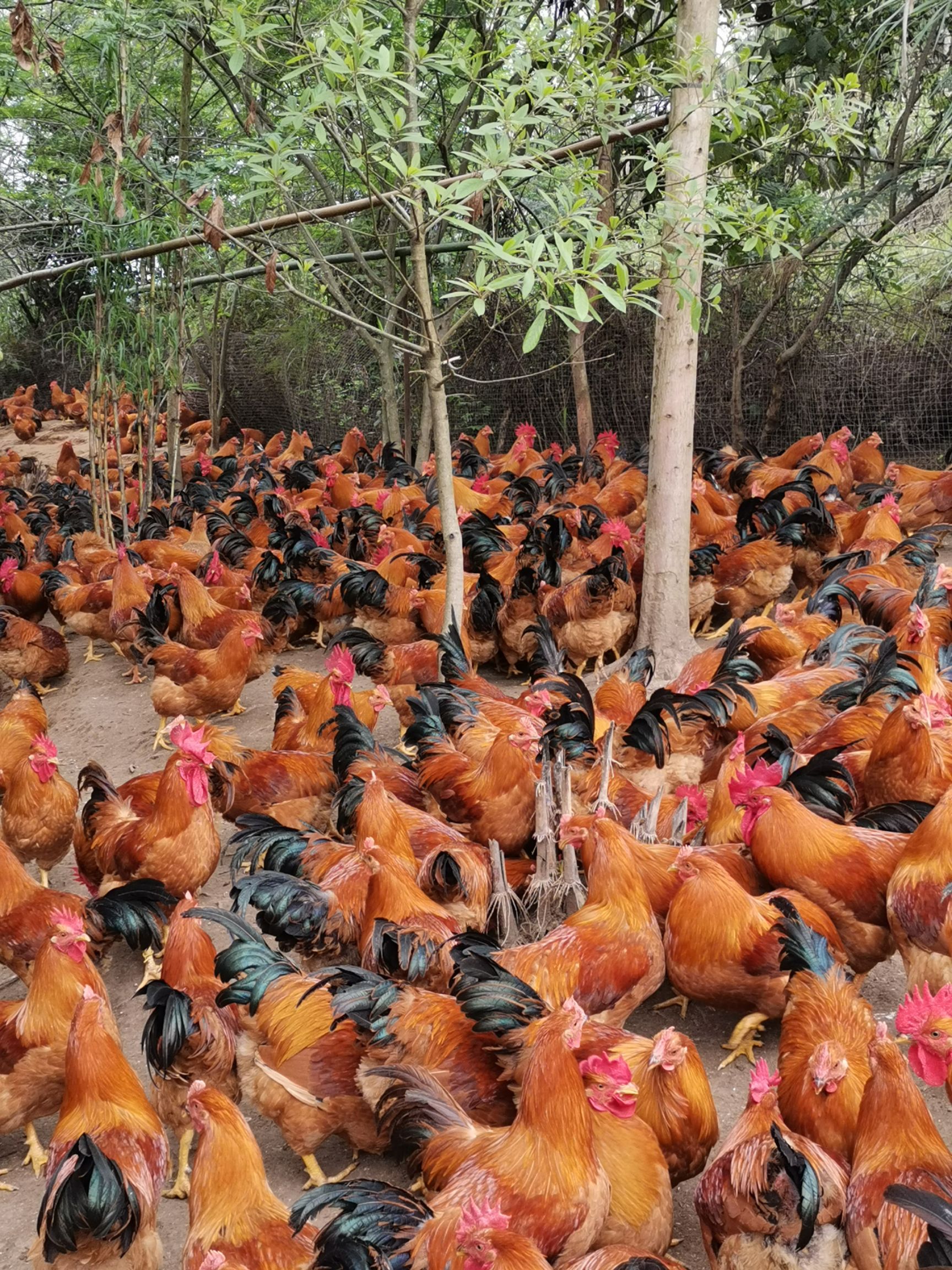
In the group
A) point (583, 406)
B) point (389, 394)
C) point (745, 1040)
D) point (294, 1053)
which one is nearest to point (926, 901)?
point (745, 1040)

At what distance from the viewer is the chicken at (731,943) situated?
4035 millimetres

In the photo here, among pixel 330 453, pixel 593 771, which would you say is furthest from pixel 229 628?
pixel 330 453

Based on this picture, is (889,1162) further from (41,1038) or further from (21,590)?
(21,590)

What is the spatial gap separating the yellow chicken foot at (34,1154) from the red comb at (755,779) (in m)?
3.29

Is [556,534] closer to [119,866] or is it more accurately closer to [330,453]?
[119,866]

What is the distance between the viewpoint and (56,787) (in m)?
6.04

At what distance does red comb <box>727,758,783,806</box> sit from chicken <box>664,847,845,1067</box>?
573 millimetres

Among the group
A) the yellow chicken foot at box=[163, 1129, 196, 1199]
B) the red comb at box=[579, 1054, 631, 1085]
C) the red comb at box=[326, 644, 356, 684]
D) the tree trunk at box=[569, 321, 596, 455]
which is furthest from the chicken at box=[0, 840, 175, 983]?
the tree trunk at box=[569, 321, 596, 455]

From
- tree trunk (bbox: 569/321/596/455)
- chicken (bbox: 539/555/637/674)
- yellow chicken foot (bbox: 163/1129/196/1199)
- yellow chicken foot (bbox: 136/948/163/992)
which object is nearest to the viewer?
yellow chicken foot (bbox: 163/1129/196/1199)

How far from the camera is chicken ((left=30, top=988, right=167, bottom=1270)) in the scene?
10.3 ft

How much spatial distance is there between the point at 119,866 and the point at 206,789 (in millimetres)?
604

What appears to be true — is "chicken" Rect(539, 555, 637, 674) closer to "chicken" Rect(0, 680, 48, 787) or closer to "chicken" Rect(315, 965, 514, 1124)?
"chicken" Rect(0, 680, 48, 787)

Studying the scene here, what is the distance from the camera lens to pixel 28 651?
957cm

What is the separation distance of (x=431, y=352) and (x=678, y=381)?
6.03ft
